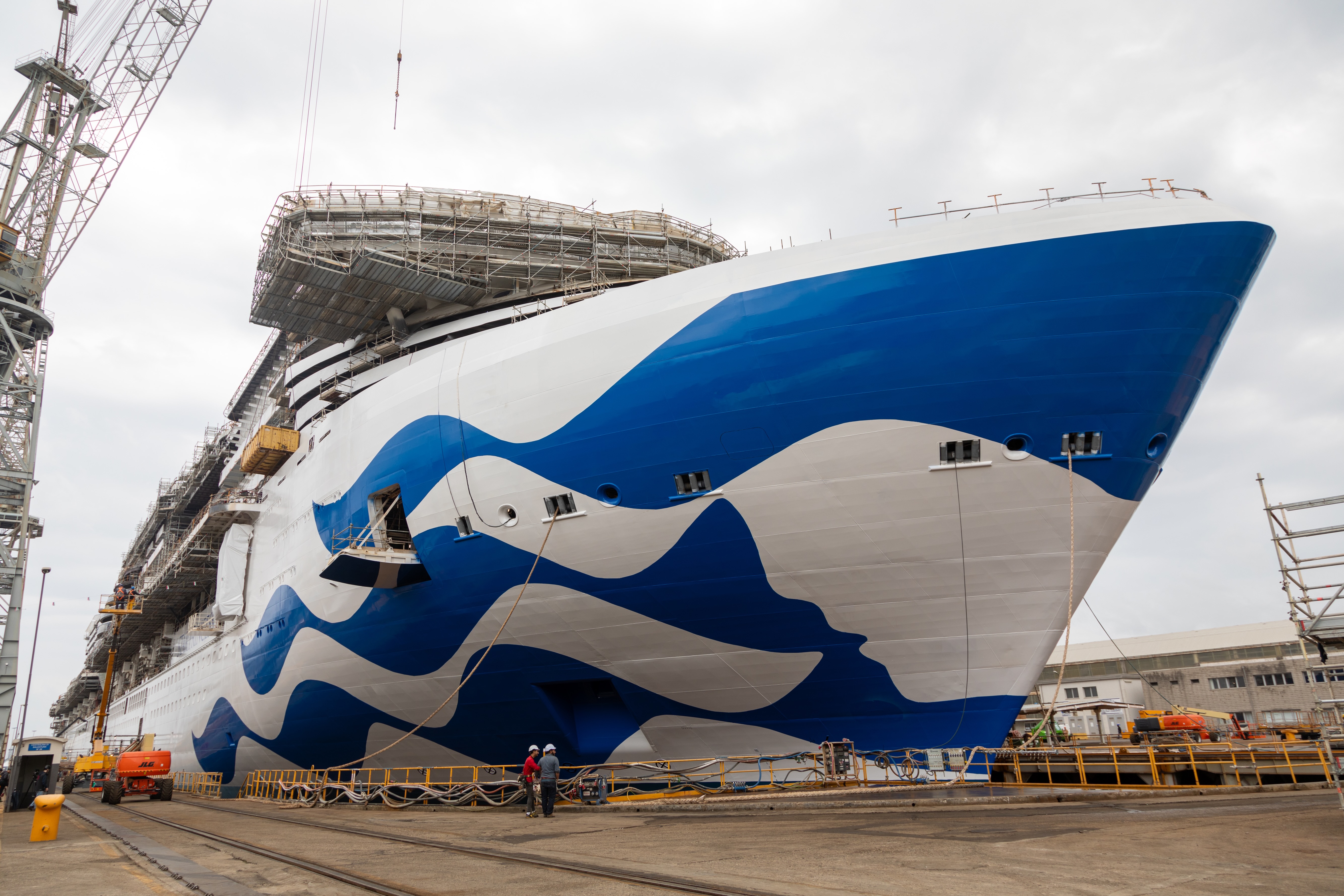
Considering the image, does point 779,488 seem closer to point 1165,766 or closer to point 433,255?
point 1165,766

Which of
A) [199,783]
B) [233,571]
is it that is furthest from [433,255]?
[199,783]

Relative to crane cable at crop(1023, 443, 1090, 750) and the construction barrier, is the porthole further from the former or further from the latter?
the construction barrier

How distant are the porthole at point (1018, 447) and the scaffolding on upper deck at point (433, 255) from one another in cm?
1145

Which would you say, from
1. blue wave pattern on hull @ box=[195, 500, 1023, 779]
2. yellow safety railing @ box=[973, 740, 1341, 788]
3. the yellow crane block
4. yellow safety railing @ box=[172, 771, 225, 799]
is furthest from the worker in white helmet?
yellow safety railing @ box=[172, 771, 225, 799]

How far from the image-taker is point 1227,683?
1657 inches

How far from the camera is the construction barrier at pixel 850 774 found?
1225 cm

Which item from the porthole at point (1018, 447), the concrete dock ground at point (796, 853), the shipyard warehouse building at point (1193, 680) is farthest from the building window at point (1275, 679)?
the porthole at point (1018, 447)

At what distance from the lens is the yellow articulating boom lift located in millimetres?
30531

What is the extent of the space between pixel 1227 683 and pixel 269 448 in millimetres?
47318

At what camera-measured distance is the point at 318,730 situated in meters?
19.1

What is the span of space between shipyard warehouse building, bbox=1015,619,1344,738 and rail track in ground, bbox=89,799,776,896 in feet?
87.4

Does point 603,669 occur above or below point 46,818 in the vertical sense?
above

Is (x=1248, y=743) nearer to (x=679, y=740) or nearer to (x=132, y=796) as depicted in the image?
(x=679, y=740)

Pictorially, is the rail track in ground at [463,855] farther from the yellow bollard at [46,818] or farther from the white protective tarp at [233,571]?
the white protective tarp at [233,571]
